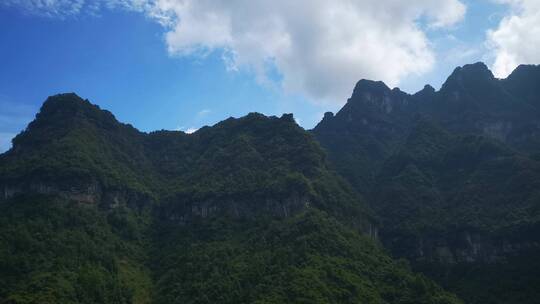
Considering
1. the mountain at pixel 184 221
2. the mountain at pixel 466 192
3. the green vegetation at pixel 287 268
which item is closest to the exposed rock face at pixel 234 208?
the mountain at pixel 184 221

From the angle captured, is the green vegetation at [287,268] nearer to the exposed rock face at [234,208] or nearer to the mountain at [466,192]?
the exposed rock face at [234,208]

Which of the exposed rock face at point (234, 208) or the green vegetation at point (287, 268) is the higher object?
the exposed rock face at point (234, 208)

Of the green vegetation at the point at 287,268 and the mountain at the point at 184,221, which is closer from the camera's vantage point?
the green vegetation at the point at 287,268

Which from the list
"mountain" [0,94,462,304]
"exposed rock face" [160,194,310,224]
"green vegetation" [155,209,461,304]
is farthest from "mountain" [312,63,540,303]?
"exposed rock face" [160,194,310,224]

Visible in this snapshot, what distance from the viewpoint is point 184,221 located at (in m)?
136

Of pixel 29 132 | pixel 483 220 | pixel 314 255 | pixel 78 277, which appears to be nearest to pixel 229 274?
pixel 314 255

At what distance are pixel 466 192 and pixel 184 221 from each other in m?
68.1

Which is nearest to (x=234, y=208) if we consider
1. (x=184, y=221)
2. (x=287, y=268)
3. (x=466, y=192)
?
(x=184, y=221)

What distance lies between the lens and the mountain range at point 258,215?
98.8 m

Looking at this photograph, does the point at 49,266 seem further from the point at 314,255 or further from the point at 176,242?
the point at 314,255

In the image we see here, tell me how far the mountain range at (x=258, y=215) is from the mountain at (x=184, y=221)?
1.21 feet

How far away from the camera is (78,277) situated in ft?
317

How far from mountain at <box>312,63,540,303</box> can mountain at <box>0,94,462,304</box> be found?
9312mm

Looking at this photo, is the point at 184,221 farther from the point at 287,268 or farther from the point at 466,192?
the point at 466,192
